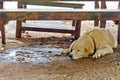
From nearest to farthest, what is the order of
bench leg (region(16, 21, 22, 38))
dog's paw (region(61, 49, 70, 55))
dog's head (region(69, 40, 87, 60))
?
dog's head (region(69, 40, 87, 60)), dog's paw (region(61, 49, 70, 55)), bench leg (region(16, 21, 22, 38))

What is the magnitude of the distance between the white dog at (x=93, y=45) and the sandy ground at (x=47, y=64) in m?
0.07

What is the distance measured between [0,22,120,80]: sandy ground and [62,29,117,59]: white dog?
0.24ft

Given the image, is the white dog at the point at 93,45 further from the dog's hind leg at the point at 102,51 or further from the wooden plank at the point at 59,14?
the wooden plank at the point at 59,14

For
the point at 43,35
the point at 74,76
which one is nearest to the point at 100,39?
the point at 74,76

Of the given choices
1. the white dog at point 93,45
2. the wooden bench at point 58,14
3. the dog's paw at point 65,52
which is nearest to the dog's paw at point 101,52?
the white dog at point 93,45

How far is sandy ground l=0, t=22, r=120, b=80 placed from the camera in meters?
2.91

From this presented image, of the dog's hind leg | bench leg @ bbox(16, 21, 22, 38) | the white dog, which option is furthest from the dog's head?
bench leg @ bbox(16, 21, 22, 38)

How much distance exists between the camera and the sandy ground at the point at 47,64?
2910 millimetres

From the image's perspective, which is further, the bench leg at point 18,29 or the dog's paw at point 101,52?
the bench leg at point 18,29

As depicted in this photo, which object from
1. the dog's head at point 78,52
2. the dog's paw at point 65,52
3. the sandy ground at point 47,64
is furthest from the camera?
the dog's paw at point 65,52

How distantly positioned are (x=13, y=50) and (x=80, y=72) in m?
Result: 1.21

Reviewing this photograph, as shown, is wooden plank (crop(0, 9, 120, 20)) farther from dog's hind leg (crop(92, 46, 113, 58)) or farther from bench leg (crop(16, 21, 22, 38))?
bench leg (crop(16, 21, 22, 38))

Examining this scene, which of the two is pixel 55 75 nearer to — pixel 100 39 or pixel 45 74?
pixel 45 74

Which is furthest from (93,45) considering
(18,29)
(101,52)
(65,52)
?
(18,29)
